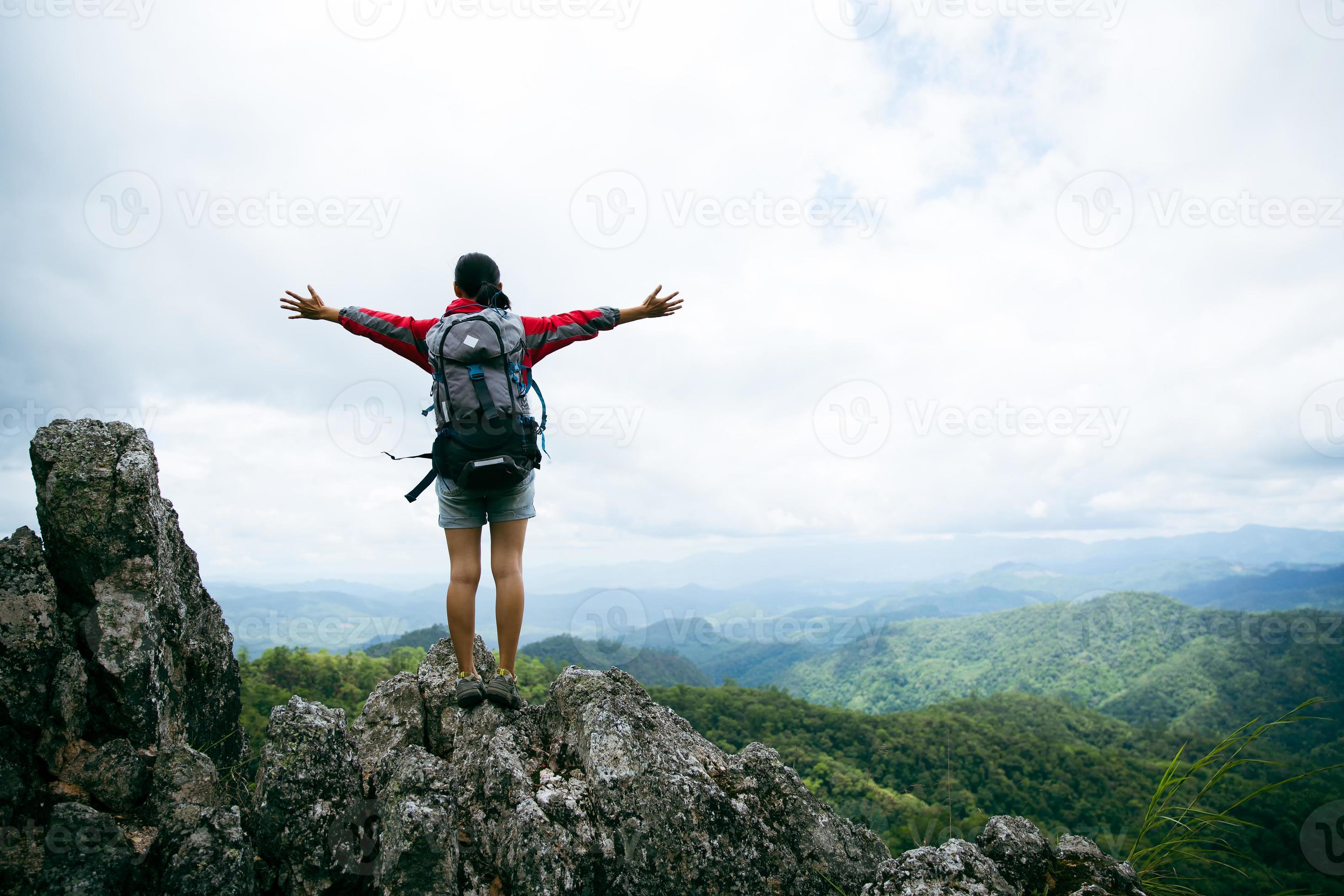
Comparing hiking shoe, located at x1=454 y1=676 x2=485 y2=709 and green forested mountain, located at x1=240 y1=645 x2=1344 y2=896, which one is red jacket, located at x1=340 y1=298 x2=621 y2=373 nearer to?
hiking shoe, located at x1=454 y1=676 x2=485 y2=709

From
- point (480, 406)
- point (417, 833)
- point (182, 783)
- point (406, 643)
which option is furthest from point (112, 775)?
point (406, 643)

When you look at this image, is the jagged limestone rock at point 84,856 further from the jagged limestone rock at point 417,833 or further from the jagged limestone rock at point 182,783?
the jagged limestone rock at point 417,833

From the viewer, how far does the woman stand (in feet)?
20.3

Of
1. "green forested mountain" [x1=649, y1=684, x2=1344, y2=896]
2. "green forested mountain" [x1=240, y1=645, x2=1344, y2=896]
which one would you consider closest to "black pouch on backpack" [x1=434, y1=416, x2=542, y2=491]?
"green forested mountain" [x1=240, y1=645, x2=1344, y2=896]

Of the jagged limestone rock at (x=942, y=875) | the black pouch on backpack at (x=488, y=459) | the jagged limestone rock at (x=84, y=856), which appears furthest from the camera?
the black pouch on backpack at (x=488, y=459)

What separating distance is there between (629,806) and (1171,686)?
18896 cm

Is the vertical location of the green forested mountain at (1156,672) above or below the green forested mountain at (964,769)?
below

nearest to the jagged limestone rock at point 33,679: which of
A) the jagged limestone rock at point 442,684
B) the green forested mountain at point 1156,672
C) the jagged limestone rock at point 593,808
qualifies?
the jagged limestone rock at point 593,808

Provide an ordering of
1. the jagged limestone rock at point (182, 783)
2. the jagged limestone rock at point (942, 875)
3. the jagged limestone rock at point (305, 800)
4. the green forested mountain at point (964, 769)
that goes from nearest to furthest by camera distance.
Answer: the jagged limestone rock at point (942, 875), the jagged limestone rock at point (305, 800), the jagged limestone rock at point (182, 783), the green forested mountain at point (964, 769)

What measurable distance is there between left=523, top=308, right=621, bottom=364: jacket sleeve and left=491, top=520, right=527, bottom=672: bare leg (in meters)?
1.78

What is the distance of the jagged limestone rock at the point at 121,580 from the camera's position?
536 cm

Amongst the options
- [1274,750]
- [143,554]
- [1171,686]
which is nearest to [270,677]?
[143,554]

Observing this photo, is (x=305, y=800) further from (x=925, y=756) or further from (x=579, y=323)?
(x=925, y=756)

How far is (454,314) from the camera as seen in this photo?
6.34m
